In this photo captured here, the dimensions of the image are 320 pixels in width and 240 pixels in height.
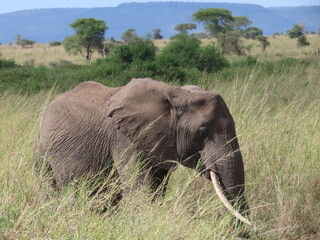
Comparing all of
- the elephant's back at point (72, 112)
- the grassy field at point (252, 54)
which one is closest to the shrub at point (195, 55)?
the grassy field at point (252, 54)

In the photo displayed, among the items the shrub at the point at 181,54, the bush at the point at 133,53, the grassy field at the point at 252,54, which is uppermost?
the bush at the point at 133,53

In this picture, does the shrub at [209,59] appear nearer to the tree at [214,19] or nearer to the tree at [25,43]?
the tree at [214,19]

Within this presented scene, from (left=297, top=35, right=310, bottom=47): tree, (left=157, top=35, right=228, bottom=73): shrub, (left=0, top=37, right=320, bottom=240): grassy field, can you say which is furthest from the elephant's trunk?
(left=297, top=35, right=310, bottom=47): tree

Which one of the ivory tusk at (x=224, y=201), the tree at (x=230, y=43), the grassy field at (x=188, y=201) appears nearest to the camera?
the grassy field at (x=188, y=201)

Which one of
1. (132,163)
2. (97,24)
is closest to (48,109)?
(132,163)

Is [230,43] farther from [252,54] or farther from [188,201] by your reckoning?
[188,201]

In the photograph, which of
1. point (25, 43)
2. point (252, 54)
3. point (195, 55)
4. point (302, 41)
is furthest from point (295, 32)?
point (195, 55)

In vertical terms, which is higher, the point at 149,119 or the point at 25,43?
the point at 149,119

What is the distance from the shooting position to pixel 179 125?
4145mm

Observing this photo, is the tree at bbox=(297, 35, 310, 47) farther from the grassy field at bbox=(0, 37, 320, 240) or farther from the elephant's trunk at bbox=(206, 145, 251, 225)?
the elephant's trunk at bbox=(206, 145, 251, 225)

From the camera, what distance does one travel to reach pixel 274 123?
6250 mm

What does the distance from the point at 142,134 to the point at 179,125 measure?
0.81ft

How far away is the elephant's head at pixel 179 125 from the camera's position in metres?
3.99

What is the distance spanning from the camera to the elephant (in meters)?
3.99
